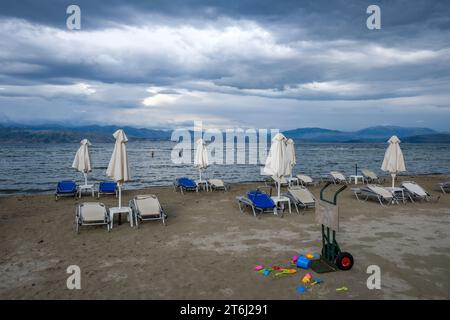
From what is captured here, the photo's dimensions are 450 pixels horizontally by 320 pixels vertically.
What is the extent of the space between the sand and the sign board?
3.21ft

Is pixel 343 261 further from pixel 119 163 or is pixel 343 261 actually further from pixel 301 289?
pixel 119 163

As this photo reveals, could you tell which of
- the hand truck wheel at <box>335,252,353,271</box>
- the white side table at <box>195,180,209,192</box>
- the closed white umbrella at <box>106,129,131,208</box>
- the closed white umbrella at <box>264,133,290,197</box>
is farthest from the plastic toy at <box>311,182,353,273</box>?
the white side table at <box>195,180,209,192</box>

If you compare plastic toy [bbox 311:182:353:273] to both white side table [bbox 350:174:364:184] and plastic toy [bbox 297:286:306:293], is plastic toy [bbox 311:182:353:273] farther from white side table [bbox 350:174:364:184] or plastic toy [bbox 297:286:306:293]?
white side table [bbox 350:174:364:184]

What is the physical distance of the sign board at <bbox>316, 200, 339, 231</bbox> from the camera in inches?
252

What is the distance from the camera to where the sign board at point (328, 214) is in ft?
21.0

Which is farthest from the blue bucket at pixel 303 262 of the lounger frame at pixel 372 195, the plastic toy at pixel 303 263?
the lounger frame at pixel 372 195

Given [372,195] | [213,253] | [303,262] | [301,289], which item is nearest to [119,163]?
[213,253]

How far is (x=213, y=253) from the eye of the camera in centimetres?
792

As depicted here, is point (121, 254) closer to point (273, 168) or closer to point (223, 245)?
point (223, 245)

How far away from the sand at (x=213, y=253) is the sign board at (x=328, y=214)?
38.5 inches

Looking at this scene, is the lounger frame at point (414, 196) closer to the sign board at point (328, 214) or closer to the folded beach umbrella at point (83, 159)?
the sign board at point (328, 214)

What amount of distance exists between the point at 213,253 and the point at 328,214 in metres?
2.87
